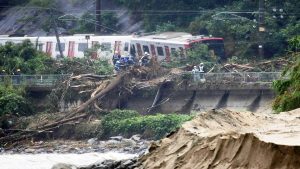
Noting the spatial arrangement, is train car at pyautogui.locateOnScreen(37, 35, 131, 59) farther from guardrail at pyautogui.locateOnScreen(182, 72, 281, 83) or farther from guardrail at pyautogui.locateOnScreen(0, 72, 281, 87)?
guardrail at pyautogui.locateOnScreen(182, 72, 281, 83)

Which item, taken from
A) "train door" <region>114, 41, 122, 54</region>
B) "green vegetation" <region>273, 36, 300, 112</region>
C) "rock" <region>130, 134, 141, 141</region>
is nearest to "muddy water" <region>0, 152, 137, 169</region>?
"rock" <region>130, 134, 141, 141</region>

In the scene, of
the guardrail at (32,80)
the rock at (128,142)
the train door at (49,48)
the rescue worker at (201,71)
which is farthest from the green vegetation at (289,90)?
the train door at (49,48)

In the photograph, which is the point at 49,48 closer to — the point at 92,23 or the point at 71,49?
the point at 71,49

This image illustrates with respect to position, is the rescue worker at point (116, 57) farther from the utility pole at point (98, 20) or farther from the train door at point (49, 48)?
the utility pole at point (98, 20)

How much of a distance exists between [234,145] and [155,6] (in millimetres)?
67744

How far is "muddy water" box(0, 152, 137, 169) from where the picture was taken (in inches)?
1873

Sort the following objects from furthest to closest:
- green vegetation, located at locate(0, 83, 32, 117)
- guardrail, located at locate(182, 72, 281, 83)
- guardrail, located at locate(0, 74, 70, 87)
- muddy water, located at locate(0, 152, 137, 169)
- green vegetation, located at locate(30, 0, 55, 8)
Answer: green vegetation, located at locate(30, 0, 55, 8)
guardrail, located at locate(0, 74, 70, 87)
green vegetation, located at locate(0, 83, 32, 117)
guardrail, located at locate(182, 72, 281, 83)
muddy water, located at locate(0, 152, 137, 169)

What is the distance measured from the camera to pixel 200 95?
66.3m

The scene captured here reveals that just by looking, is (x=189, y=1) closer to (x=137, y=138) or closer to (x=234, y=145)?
(x=137, y=138)

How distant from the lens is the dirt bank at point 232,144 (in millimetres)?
18438

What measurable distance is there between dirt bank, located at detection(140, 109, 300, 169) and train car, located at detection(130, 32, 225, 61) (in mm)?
48686

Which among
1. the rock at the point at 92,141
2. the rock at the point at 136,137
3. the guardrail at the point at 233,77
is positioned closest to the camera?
the rock at the point at 136,137

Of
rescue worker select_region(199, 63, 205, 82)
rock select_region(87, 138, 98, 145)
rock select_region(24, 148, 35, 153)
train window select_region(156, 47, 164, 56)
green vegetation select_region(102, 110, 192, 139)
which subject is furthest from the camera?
train window select_region(156, 47, 164, 56)

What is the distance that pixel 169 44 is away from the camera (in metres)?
74.9
